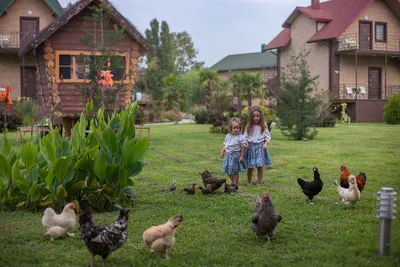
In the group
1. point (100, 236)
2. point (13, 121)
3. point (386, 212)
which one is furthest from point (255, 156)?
point (13, 121)

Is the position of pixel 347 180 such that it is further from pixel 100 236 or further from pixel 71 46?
pixel 71 46

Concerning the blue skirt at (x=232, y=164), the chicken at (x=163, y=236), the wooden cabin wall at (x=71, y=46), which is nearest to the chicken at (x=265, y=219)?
the chicken at (x=163, y=236)

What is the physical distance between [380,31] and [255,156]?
92.5 ft

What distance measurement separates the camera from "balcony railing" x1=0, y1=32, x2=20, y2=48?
2809 centimetres

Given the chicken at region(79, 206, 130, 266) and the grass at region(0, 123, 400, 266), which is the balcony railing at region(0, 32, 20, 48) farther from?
the chicken at region(79, 206, 130, 266)

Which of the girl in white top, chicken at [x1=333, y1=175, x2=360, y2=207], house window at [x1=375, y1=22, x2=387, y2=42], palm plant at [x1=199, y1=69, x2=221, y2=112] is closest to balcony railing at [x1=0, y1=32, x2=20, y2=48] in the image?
palm plant at [x1=199, y1=69, x2=221, y2=112]

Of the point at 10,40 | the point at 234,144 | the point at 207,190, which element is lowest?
the point at 207,190

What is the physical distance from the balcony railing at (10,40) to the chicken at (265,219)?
25.3m

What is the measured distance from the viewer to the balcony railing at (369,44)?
32.9 meters

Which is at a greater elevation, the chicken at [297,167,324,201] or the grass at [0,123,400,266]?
the chicken at [297,167,324,201]

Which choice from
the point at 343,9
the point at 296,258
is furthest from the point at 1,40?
the point at 296,258

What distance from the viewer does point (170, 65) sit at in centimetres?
5356

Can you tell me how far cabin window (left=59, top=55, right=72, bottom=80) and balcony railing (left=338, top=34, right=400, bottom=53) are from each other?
1938 centimetres

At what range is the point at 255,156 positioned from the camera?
928 cm
